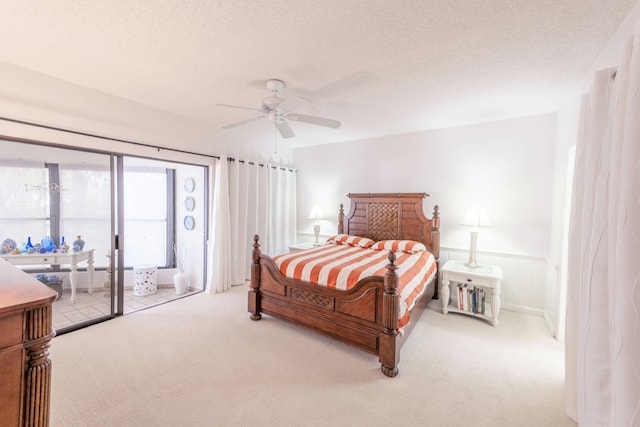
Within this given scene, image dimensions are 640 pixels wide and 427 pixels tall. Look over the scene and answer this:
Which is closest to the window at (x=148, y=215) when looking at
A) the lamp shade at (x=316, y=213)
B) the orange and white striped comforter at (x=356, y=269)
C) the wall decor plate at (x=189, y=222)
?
the wall decor plate at (x=189, y=222)

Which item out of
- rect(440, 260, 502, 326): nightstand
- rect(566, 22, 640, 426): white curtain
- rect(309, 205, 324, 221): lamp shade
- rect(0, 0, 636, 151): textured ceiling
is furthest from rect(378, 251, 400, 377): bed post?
rect(309, 205, 324, 221): lamp shade

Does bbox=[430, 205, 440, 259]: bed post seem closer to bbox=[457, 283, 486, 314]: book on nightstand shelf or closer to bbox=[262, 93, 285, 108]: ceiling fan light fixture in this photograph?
bbox=[457, 283, 486, 314]: book on nightstand shelf

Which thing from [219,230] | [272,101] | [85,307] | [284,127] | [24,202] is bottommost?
[85,307]

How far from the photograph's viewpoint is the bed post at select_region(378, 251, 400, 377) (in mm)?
2182

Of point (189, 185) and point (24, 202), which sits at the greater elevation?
point (189, 185)

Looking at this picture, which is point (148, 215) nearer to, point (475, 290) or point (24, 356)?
point (24, 356)

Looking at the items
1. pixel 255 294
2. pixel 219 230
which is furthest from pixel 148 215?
pixel 255 294

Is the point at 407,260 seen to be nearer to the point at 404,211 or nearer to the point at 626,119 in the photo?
the point at 404,211

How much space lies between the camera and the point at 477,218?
339 centimetres

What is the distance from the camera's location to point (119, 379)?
210 centimetres

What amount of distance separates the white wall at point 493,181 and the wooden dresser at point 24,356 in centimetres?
422

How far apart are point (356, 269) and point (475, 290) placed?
1730 mm

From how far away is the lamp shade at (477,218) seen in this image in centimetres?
337

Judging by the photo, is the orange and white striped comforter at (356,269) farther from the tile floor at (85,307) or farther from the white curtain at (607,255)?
the tile floor at (85,307)
